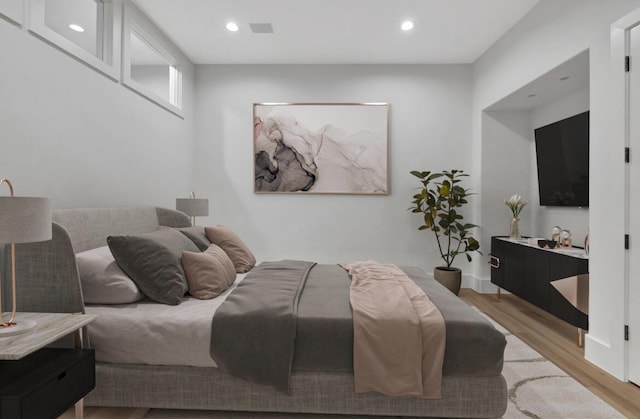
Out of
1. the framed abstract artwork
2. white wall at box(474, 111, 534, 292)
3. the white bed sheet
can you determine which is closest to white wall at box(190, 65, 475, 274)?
the framed abstract artwork

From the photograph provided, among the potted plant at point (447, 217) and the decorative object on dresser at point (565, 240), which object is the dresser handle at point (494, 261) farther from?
the decorative object on dresser at point (565, 240)

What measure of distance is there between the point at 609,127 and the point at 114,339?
319cm

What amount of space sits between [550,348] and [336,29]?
3438 millimetres

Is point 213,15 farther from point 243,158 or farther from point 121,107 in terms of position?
point 243,158

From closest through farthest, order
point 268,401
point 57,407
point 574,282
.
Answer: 1. point 57,407
2. point 268,401
3. point 574,282

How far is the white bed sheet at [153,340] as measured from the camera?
1888 millimetres

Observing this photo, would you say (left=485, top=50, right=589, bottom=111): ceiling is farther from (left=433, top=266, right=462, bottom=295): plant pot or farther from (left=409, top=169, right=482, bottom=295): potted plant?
(left=433, top=266, right=462, bottom=295): plant pot

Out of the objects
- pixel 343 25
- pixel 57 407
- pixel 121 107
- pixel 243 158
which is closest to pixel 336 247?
pixel 243 158

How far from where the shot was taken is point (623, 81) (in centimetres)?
235

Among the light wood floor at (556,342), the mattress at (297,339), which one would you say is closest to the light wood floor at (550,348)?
the light wood floor at (556,342)

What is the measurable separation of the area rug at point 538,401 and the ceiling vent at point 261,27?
3.41m

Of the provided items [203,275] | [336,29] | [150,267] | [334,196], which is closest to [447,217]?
[334,196]

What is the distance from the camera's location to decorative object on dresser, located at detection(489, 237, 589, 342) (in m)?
2.89

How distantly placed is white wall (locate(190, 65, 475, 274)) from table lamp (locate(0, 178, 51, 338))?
3376mm
